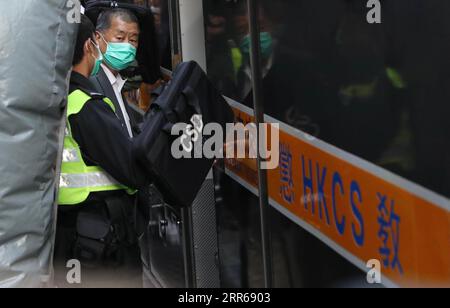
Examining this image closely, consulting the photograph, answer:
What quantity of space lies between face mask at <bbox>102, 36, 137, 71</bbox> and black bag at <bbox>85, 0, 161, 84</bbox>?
0.35m

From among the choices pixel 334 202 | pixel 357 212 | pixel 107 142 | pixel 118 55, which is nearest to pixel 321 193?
pixel 334 202

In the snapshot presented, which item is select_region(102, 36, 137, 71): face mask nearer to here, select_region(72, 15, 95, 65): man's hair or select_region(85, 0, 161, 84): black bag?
select_region(85, 0, 161, 84): black bag

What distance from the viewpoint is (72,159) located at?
2646 mm

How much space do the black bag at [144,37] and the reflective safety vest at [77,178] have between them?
1.13 meters

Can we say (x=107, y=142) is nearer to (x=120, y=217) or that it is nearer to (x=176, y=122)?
(x=176, y=122)

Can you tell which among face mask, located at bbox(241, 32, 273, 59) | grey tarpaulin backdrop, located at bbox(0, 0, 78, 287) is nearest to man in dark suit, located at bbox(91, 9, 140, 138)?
face mask, located at bbox(241, 32, 273, 59)

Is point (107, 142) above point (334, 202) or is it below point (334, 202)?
above

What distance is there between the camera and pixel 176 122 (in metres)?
2.51

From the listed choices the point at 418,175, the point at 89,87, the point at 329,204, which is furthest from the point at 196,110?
the point at 418,175

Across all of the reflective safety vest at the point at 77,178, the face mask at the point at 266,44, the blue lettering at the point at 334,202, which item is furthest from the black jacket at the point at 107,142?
the blue lettering at the point at 334,202

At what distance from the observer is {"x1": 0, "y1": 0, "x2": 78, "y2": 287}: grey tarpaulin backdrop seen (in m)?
2.09

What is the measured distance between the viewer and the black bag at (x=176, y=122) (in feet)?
8.11

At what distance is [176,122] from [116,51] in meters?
0.87
